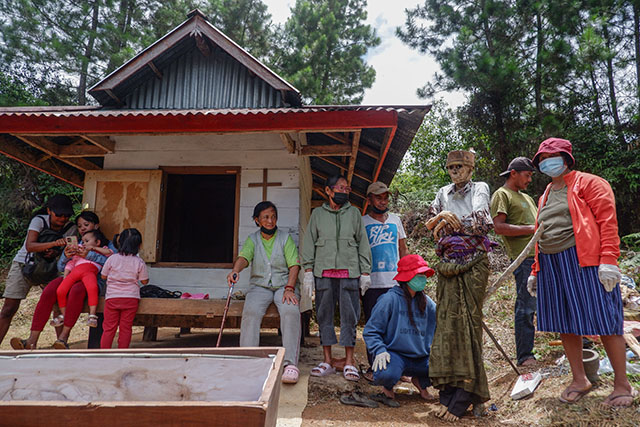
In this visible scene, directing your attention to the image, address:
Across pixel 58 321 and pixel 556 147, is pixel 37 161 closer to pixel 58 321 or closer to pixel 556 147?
pixel 58 321

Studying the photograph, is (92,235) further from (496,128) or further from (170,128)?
(496,128)

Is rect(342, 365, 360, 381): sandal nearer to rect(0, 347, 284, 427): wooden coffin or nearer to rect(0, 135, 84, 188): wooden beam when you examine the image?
rect(0, 347, 284, 427): wooden coffin

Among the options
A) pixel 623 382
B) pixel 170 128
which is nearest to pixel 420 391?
pixel 623 382

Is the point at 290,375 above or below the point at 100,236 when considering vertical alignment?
below

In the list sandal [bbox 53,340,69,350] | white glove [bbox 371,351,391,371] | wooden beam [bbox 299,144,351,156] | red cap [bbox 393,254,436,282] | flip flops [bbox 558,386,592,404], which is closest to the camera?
flip flops [bbox 558,386,592,404]

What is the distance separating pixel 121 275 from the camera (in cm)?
463

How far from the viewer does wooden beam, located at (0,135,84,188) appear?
5.49m

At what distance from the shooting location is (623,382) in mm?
2963

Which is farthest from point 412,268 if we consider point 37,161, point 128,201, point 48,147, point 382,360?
point 37,161

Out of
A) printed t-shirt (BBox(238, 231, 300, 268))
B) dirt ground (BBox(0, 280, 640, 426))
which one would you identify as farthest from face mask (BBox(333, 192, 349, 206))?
dirt ground (BBox(0, 280, 640, 426))

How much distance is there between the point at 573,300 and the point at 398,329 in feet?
4.67

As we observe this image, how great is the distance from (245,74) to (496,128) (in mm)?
9533

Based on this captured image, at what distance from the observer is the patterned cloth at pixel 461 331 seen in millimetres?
3297

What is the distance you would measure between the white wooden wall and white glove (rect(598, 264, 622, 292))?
3437 millimetres
